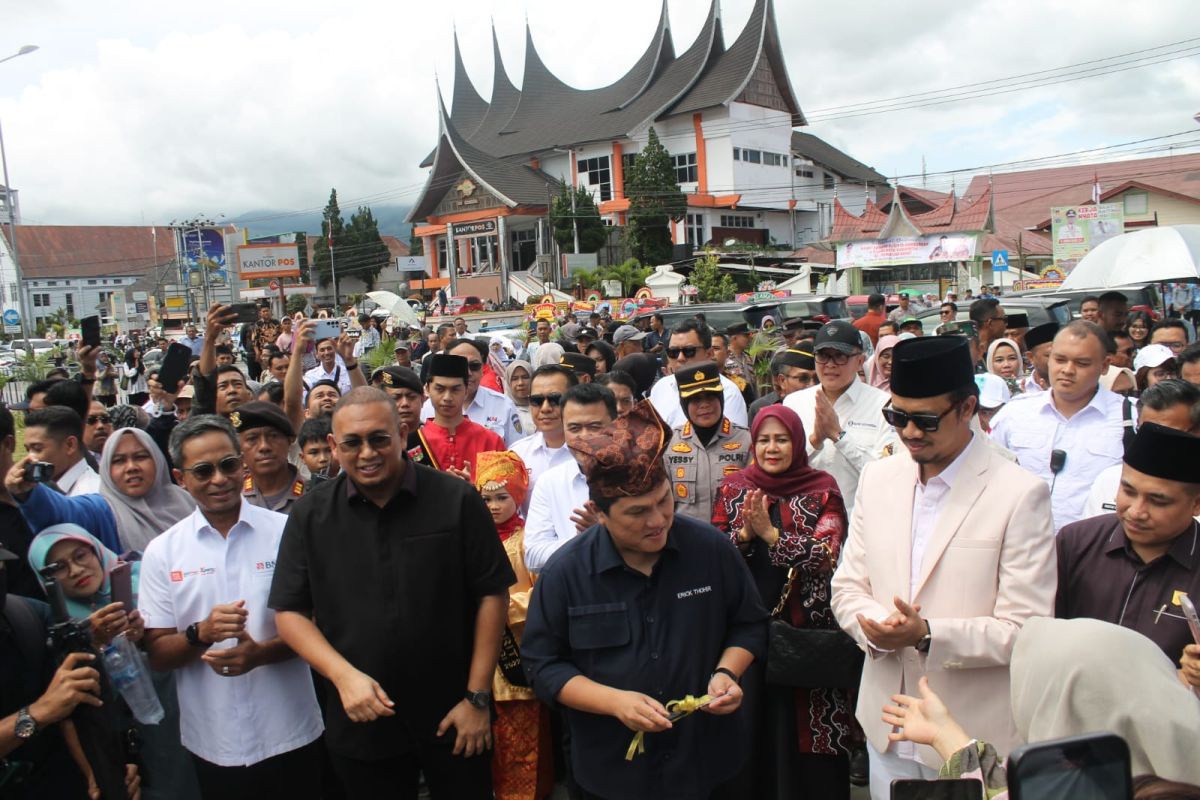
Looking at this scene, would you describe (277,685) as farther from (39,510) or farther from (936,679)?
(936,679)

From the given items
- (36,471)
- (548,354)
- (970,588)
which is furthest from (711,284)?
(970,588)

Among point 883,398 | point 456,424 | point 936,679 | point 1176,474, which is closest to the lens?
point 1176,474

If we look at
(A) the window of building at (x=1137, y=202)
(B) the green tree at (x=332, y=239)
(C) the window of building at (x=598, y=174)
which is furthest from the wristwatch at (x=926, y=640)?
(B) the green tree at (x=332, y=239)

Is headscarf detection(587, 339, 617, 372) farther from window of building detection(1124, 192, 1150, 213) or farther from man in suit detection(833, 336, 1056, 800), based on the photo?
window of building detection(1124, 192, 1150, 213)

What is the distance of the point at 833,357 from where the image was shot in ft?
16.3

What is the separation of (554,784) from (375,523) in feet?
6.78

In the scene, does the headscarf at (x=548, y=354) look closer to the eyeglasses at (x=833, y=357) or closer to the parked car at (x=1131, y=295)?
the eyeglasses at (x=833, y=357)

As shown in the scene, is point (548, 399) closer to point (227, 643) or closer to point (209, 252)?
point (227, 643)

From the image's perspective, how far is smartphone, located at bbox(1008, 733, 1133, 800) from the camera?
129 centimetres

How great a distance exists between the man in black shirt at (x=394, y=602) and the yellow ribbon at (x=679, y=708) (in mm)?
664

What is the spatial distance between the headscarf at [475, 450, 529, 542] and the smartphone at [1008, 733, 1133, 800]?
3.05 metres

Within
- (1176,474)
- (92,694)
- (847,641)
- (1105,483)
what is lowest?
(847,641)

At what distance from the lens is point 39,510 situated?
3.61 m

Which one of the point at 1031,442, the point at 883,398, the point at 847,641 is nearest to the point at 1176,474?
the point at 847,641
